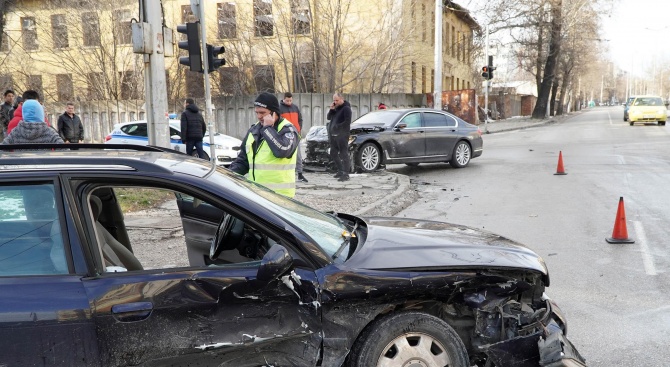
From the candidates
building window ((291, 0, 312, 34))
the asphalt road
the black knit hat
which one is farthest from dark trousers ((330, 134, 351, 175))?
building window ((291, 0, 312, 34))

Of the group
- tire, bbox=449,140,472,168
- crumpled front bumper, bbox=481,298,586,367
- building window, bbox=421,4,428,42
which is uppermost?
building window, bbox=421,4,428,42

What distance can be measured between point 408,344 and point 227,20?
25.1 meters

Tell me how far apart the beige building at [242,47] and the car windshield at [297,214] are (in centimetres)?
2229

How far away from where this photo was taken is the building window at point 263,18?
25.3m

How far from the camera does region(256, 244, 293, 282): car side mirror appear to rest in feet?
9.01

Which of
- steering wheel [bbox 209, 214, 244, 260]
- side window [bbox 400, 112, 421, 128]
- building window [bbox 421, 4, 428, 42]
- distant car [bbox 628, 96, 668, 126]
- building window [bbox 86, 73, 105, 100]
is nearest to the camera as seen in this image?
steering wheel [bbox 209, 214, 244, 260]

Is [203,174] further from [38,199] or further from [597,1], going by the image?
[597,1]

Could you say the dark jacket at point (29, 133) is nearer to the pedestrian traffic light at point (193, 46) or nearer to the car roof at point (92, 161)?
the pedestrian traffic light at point (193, 46)

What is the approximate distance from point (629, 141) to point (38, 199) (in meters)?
22.5

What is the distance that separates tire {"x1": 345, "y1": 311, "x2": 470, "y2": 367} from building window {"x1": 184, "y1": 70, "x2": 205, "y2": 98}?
87.8ft

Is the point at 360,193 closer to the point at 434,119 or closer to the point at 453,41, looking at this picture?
the point at 434,119

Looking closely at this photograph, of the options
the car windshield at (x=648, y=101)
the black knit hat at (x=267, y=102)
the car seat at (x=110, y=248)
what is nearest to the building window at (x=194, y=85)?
the black knit hat at (x=267, y=102)

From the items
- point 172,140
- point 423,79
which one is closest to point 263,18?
point 172,140

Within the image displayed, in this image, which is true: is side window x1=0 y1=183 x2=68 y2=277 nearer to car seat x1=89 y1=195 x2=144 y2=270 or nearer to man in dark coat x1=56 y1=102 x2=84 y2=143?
car seat x1=89 y1=195 x2=144 y2=270
